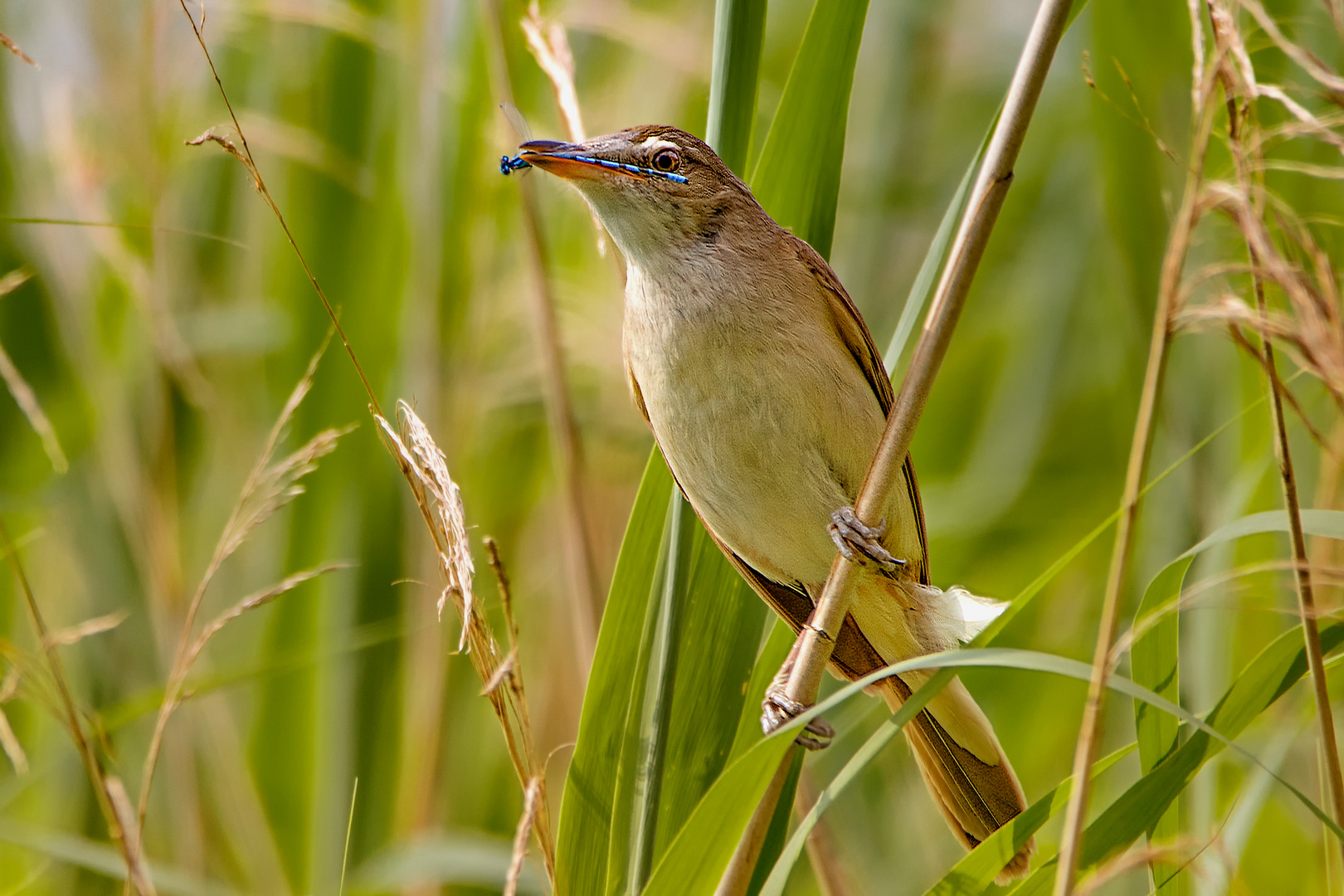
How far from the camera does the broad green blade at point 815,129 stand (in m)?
1.34

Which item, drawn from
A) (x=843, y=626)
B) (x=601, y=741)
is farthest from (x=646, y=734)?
(x=843, y=626)

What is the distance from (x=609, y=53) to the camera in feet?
10.2

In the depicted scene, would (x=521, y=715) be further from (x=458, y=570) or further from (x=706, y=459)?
(x=706, y=459)

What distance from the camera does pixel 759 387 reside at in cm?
162

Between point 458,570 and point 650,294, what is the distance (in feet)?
2.33

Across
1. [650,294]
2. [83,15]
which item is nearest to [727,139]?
[650,294]

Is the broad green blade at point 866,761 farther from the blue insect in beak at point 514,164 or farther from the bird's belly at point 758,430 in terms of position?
the blue insect in beak at point 514,164

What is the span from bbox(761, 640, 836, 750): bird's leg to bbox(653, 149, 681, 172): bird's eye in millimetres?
780

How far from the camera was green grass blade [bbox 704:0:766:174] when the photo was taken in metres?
1.30

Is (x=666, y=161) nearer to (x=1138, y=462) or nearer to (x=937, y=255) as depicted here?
(x=937, y=255)

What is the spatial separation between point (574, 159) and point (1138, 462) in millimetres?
944

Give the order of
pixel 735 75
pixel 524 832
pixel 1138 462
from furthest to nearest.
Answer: pixel 735 75
pixel 524 832
pixel 1138 462

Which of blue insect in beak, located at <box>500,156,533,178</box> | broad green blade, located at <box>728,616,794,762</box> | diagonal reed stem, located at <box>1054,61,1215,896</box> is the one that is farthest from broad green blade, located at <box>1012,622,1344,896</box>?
blue insect in beak, located at <box>500,156,533,178</box>

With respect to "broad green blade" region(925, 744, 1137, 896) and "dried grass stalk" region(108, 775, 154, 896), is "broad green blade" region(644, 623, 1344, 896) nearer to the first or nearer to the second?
"broad green blade" region(925, 744, 1137, 896)
